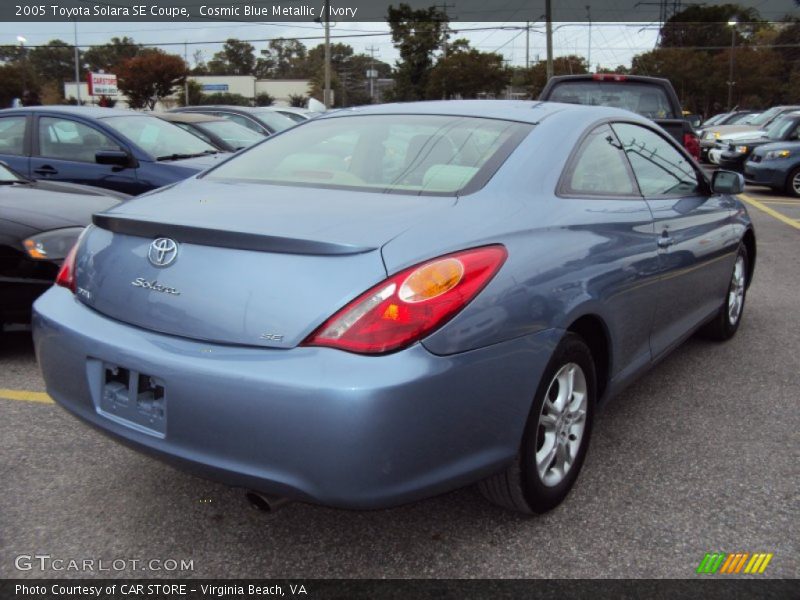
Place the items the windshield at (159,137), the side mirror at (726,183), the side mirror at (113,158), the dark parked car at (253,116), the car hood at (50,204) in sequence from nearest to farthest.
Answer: the side mirror at (726,183), the car hood at (50,204), the side mirror at (113,158), the windshield at (159,137), the dark parked car at (253,116)

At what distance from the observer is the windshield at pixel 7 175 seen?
563 cm

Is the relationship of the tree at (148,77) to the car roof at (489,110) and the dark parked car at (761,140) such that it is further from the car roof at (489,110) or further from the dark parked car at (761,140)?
the car roof at (489,110)

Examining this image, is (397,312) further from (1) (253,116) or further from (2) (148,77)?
(2) (148,77)

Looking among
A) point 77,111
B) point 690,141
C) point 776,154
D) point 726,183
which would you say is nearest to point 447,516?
point 726,183

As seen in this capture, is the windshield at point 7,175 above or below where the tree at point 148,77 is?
below

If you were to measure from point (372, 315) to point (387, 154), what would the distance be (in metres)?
1.19

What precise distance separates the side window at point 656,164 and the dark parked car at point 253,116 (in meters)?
9.15

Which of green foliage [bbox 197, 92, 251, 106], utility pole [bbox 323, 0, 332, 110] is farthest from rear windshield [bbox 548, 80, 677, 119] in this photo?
green foliage [bbox 197, 92, 251, 106]

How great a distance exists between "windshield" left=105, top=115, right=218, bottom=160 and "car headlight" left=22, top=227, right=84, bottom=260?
127 inches

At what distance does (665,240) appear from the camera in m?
3.53

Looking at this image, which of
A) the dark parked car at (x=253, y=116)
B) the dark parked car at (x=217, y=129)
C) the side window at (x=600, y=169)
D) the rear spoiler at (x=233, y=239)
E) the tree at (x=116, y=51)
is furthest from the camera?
the tree at (x=116, y=51)

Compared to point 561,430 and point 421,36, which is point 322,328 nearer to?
point 561,430

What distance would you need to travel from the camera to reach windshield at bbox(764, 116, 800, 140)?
15.3 metres

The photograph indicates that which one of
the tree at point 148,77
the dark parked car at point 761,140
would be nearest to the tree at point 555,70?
the tree at point 148,77
